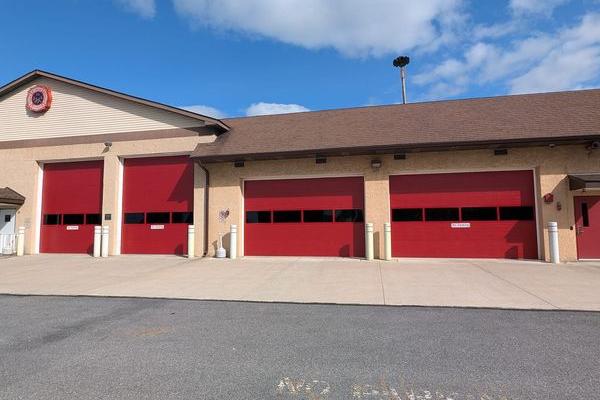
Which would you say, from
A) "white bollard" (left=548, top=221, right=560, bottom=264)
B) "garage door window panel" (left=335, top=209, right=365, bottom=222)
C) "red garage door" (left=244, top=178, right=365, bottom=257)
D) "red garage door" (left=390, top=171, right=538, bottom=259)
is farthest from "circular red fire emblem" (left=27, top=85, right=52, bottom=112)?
"white bollard" (left=548, top=221, right=560, bottom=264)

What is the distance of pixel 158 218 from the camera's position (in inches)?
603

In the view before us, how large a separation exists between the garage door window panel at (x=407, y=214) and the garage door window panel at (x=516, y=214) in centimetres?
276

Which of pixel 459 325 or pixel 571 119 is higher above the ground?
pixel 571 119

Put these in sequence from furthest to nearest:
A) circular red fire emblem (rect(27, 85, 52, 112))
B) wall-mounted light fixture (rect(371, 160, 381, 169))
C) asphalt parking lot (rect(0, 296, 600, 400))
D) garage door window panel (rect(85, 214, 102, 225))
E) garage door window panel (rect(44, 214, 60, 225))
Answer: circular red fire emblem (rect(27, 85, 52, 112)), garage door window panel (rect(44, 214, 60, 225)), garage door window panel (rect(85, 214, 102, 225)), wall-mounted light fixture (rect(371, 160, 381, 169)), asphalt parking lot (rect(0, 296, 600, 400))

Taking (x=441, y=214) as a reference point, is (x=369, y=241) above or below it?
below

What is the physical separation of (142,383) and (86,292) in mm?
5421

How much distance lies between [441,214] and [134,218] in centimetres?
1239

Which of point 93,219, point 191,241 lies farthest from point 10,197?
point 191,241

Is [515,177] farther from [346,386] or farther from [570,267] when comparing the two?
[346,386]

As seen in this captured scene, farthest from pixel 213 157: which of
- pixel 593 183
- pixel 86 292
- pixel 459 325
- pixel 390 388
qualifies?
pixel 593 183

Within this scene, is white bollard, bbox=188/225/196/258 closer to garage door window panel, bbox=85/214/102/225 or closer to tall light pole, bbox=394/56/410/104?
garage door window panel, bbox=85/214/102/225

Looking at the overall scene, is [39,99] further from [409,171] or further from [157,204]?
[409,171]

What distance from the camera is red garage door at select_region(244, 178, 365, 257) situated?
1368 centimetres

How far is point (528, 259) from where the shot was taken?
40.8 feet
